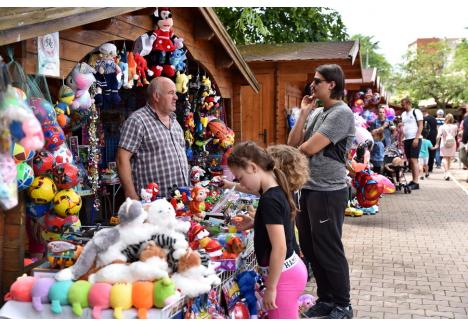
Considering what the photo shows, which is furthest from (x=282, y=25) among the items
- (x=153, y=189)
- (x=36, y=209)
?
(x=36, y=209)

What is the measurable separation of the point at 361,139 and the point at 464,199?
5.26 meters

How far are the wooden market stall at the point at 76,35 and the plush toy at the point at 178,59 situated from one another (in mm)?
272

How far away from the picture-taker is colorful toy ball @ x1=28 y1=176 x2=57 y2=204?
11.9 feet

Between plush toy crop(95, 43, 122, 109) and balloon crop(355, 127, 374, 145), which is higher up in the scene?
plush toy crop(95, 43, 122, 109)

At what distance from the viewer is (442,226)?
8.88 meters

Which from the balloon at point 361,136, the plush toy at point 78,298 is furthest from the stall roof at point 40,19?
the balloon at point 361,136

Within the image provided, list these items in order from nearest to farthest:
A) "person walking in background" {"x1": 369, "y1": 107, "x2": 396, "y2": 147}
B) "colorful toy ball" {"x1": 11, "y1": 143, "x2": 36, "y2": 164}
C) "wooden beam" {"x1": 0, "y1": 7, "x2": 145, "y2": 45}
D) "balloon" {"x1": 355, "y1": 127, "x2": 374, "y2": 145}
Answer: "wooden beam" {"x1": 0, "y1": 7, "x2": 145, "y2": 45}, "colorful toy ball" {"x1": 11, "y1": 143, "x2": 36, "y2": 164}, "balloon" {"x1": 355, "y1": 127, "x2": 374, "y2": 145}, "person walking in background" {"x1": 369, "y1": 107, "x2": 396, "y2": 147}

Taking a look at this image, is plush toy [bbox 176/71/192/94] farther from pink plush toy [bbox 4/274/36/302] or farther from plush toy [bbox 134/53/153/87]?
pink plush toy [bbox 4/274/36/302]

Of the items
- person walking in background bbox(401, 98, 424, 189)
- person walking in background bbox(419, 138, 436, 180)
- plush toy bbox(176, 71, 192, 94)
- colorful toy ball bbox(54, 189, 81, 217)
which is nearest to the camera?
colorful toy ball bbox(54, 189, 81, 217)

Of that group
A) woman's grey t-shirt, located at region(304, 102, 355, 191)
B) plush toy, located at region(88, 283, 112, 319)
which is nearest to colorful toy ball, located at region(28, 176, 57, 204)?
plush toy, located at region(88, 283, 112, 319)

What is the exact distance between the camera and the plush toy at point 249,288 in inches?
138

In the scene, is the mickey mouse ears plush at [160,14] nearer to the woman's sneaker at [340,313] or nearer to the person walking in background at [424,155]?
the woman's sneaker at [340,313]
